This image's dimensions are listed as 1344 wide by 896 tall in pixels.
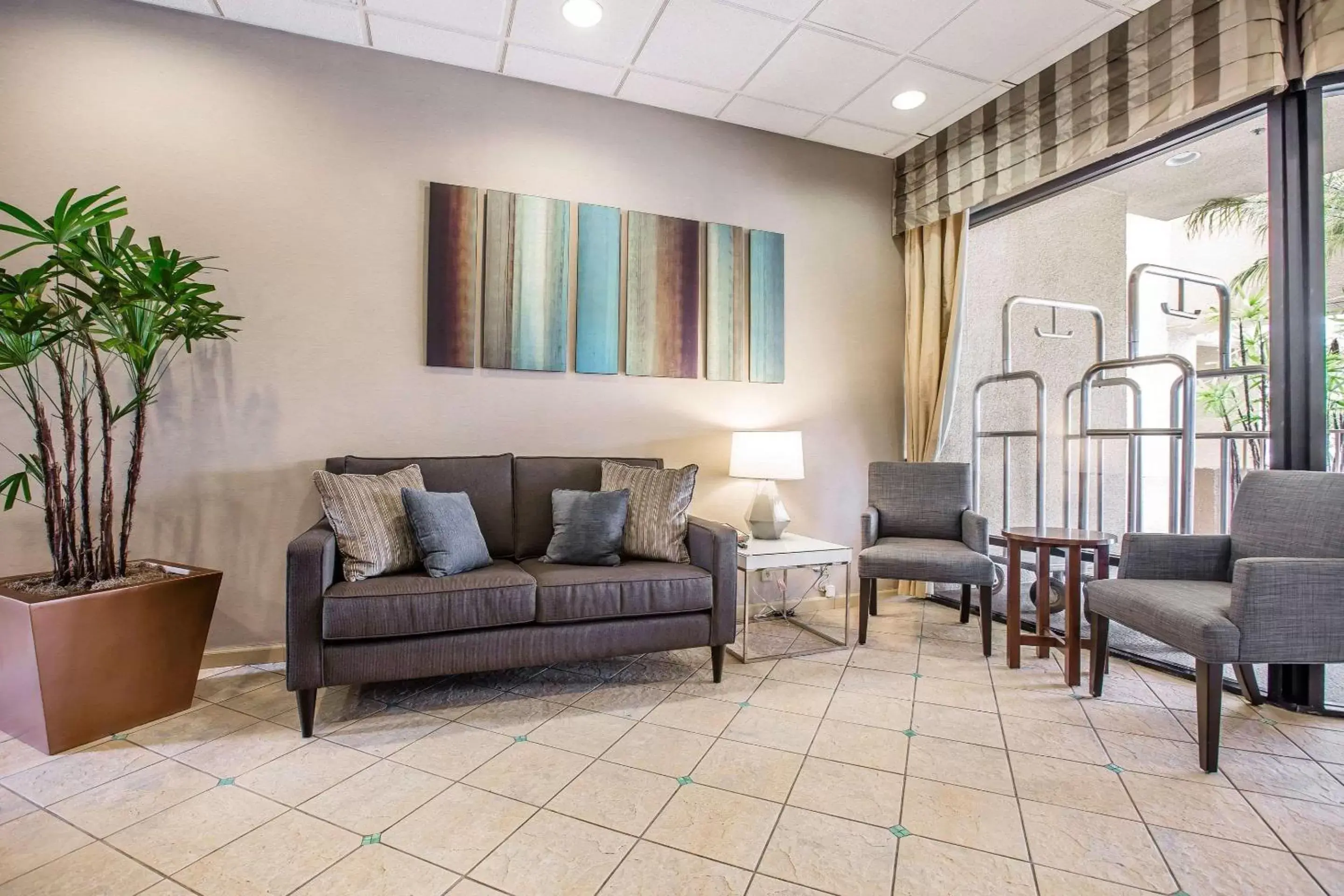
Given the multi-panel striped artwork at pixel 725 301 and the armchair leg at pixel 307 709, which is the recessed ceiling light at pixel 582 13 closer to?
the multi-panel striped artwork at pixel 725 301

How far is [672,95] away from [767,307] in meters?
1.22

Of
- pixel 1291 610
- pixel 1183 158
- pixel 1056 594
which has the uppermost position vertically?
pixel 1183 158

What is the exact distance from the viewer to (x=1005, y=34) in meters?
2.73

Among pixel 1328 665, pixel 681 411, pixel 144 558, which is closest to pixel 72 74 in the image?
pixel 144 558

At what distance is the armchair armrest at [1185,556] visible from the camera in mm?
2361

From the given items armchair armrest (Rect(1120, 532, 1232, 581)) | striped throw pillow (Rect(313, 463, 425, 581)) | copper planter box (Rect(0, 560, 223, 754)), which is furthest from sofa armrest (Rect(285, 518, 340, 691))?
armchair armrest (Rect(1120, 532, 1232, 581))

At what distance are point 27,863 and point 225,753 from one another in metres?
0.52

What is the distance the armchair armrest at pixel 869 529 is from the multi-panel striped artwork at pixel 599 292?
1528 mm

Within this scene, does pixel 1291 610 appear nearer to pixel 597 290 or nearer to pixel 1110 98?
pixel 1110 98

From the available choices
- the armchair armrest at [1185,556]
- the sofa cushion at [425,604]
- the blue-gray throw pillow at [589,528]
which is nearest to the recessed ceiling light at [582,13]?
the blue-gray throw pillow at [589,528]

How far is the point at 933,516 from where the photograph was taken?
3.36m

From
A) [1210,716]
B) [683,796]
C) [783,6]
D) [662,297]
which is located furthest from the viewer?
[662,297]

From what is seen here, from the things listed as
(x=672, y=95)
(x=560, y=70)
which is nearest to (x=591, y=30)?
(x=560, y=70)

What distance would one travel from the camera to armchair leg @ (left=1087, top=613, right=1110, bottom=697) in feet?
7.87
